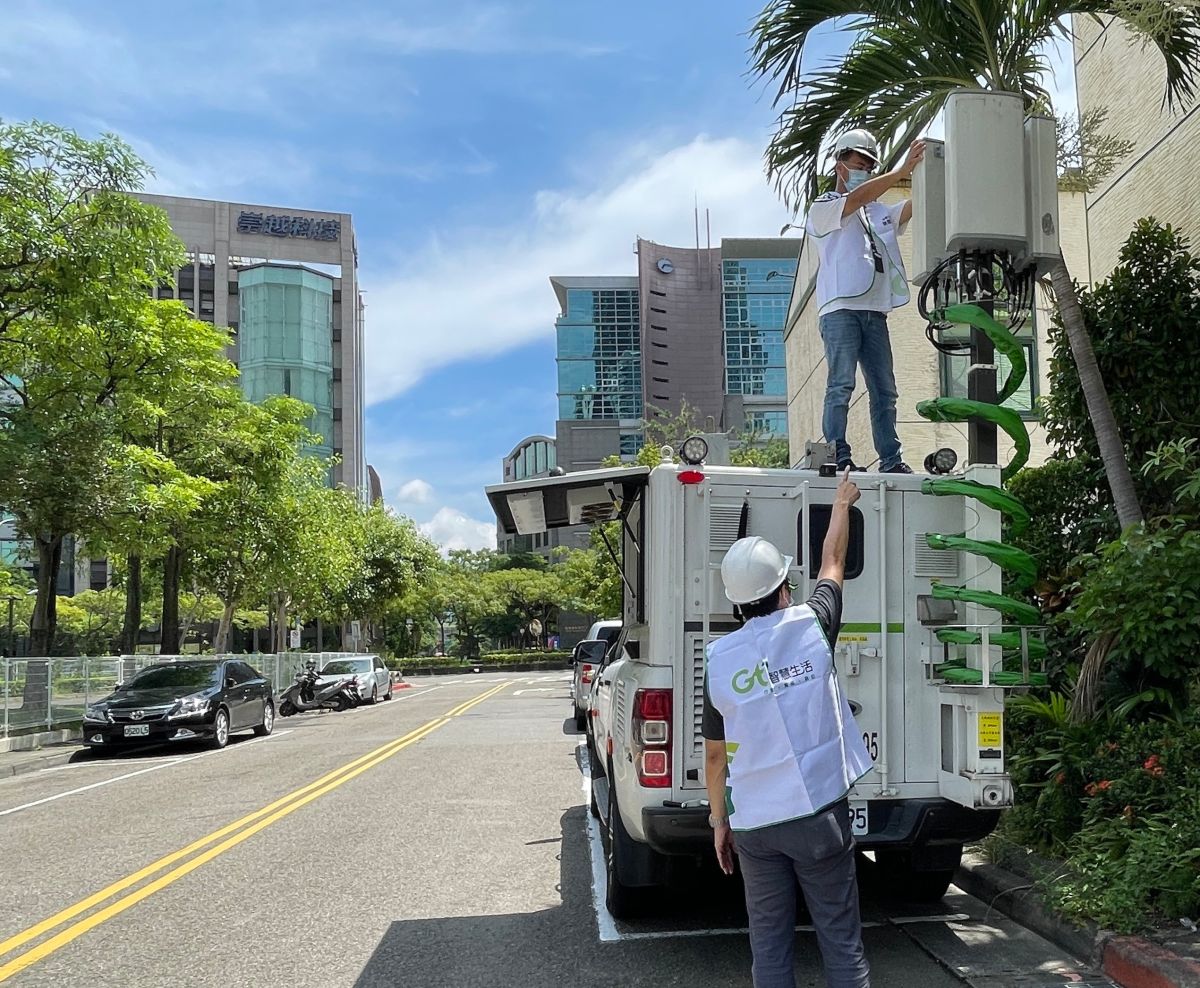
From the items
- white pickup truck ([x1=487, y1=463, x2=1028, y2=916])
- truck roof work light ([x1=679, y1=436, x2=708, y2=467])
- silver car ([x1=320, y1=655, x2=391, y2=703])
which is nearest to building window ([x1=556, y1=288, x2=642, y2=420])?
silver car ([x1=320, y1=655, x2=391, y2=703])

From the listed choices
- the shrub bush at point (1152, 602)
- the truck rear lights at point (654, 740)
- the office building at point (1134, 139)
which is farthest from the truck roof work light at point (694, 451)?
the office building at point (1134, 139)

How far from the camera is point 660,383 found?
123438mm

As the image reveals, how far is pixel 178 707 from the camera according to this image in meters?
16.8

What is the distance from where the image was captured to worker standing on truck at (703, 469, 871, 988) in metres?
3.48

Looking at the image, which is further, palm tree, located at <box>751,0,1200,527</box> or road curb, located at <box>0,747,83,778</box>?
road curb, located at <box>0,747,83,778</box>

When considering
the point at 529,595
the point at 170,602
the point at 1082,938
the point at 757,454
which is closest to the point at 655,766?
the point at 1082,938

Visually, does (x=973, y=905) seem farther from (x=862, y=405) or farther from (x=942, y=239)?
(x=862, y=405)

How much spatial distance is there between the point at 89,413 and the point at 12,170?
446 cm

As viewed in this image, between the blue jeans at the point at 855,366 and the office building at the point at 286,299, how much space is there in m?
66.7

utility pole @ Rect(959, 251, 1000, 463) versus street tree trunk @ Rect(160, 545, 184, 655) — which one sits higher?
utility pole @ Rect(959, 251, 1000, 463)

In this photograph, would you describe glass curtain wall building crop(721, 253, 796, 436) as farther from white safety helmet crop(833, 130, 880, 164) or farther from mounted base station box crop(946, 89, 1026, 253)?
mounted base station box crop(946, 89, 1026, 253)

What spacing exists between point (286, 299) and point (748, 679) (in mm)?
73149

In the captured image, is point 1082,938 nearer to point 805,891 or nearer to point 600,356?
point 805,891

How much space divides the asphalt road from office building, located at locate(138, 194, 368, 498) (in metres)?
62.1
